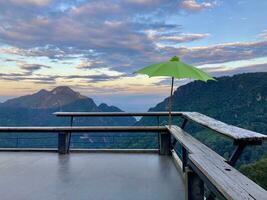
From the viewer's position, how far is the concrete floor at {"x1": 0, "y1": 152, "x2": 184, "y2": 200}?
13.4 ft

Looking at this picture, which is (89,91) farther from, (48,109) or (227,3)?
(48,109)

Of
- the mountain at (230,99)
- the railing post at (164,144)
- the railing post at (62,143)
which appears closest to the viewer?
the railing post at (164,144)

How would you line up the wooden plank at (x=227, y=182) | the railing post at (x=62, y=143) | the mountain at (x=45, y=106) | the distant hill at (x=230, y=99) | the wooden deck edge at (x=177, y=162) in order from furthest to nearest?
1. the mountain at (x=45, y=106)
2. the distant hill at (x=230, y=99)
3. the railing post at (x=62, y=143)
4. the wooden deck edge at (x=177, y=162)
5. the wooden plank at (x=227, y=182)

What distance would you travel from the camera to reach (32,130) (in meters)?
6.57

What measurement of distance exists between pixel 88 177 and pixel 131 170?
0.67 m

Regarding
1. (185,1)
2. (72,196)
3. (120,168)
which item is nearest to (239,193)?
(72,196)

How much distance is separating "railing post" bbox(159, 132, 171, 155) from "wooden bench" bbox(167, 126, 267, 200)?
8.55 feet

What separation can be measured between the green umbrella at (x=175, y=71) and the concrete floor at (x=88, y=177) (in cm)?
133

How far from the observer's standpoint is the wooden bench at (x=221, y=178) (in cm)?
217

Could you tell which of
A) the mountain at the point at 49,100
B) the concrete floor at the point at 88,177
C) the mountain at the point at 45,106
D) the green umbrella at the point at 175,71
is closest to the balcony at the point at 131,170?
the concrete floor at the point at 88,177

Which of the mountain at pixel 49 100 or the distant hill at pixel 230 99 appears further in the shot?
the mountain at pixel 49 100

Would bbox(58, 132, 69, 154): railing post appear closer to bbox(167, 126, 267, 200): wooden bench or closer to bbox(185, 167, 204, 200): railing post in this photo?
bbox(167, 126, 267, 200): wooden bench

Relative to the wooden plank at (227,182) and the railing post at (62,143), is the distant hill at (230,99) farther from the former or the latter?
the wooden plank at (227,182)

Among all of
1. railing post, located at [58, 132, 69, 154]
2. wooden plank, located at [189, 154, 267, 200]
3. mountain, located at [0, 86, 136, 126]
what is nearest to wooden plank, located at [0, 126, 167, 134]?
railing post, located at [58, 132, 69, 154]
